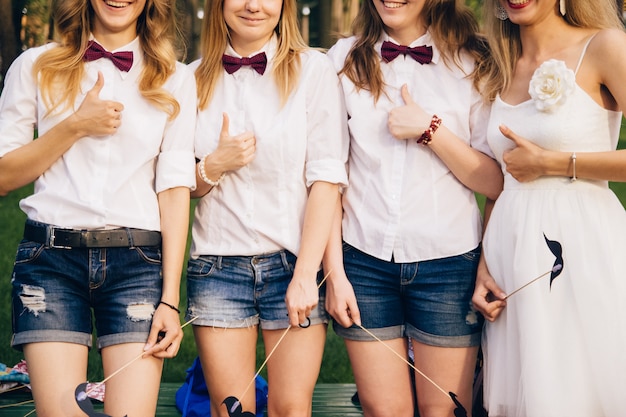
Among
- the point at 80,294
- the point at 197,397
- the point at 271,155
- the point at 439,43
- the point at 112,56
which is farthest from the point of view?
the point at 197,397

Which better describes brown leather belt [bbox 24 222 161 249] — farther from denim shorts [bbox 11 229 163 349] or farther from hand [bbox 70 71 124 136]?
hand [bbox 70 71 124 136]

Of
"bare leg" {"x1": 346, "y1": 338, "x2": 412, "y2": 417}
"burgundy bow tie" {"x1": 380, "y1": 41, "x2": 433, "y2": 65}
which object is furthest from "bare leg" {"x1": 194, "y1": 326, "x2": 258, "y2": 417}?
"burgundy bow tie" {"x1": 380, "y1": 41, "x2": 433, "y2": 65}

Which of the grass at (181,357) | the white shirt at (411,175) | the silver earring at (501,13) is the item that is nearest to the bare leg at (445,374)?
the white shirt at (411,175)

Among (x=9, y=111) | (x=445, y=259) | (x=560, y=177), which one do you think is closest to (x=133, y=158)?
(x=9, y=111)

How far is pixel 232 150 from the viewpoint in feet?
10.5

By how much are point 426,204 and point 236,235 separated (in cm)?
74

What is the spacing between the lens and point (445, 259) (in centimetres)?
327

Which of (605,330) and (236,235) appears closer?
(605,330)

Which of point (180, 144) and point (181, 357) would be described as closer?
point (180, 144)

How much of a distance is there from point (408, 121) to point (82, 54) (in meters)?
1.23

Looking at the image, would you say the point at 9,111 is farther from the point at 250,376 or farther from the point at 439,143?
the point at 439,143

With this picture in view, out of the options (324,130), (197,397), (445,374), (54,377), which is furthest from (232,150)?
(197,397)

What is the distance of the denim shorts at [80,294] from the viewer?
117 inches

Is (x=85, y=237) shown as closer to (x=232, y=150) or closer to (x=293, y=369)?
(x=232, y=150)
